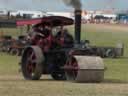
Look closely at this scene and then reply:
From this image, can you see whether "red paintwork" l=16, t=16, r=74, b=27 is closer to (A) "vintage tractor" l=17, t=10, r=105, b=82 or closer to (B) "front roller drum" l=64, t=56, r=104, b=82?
(A) "vintage tractor" l=17, t=10, r=105, b=82

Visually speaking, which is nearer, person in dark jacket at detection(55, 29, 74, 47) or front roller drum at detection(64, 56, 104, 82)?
front roller drum at detection(64, 56, 104, 82)

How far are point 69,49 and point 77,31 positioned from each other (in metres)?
11.9

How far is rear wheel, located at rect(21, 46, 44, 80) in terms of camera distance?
17.2m

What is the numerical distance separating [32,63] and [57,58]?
83cm

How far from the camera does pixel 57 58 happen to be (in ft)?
57.6

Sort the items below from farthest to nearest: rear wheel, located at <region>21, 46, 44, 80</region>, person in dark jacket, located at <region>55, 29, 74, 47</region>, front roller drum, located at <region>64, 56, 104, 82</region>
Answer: person in dark jacket, located at <region>55, 29, 74, 47</region>
rear wheel, located at <region>21, 46, 44, 80</region>
front roller drum, located at <region>64, 56, 104, 82</region>

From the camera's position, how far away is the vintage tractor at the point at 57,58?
16406 mm

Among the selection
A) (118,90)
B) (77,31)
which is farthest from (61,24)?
(77,31)

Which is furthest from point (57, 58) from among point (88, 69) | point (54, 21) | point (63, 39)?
point (88, 69)

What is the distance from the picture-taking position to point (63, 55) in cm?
1745

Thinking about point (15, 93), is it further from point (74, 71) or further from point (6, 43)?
point (6, 43)

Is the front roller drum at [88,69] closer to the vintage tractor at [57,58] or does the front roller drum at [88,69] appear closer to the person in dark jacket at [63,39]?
the vintage tractor at [57,58]

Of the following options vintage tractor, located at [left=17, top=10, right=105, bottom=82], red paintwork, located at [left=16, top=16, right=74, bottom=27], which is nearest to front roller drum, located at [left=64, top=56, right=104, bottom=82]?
vintage tractor, located at [left=17, top=10, right=105, bottom=82]

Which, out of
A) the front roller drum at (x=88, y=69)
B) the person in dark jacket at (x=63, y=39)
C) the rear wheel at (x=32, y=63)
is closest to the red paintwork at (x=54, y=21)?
the person in dark jacket at (x=63, y=39)
